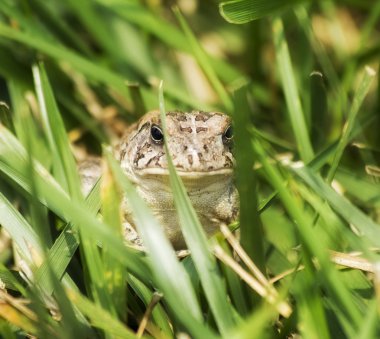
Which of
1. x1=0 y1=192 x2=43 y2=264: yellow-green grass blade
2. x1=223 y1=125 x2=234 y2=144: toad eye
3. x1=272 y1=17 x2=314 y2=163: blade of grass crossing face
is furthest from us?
x1=272 y1=17 x2=314 y2=163: blade of grass crossing face

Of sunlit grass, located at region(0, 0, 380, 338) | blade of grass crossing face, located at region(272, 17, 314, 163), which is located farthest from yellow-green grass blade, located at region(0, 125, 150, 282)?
blade of grass crossing face, located at region(272, 17, 314, 163)

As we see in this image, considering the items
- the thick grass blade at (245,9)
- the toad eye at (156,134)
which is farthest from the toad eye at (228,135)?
the thick grass blade at (245,9)

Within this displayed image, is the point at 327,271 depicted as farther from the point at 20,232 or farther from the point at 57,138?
the point at 57,138

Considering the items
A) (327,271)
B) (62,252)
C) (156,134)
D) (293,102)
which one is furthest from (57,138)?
(327,271)

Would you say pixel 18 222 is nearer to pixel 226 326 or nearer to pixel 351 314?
pixel 226 326

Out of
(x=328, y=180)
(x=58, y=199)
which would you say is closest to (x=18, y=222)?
(x=58, y=199)

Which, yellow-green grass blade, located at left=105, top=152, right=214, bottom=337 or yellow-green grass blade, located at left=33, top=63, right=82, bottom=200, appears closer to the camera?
yellow-green grass blade, located at left=105, top=152, right=214, bottom=337

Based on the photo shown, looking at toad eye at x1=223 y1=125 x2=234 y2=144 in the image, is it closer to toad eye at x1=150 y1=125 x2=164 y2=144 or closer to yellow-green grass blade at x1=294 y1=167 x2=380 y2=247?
toad eye at x1=150 y1=125 x2=164 y2=144
